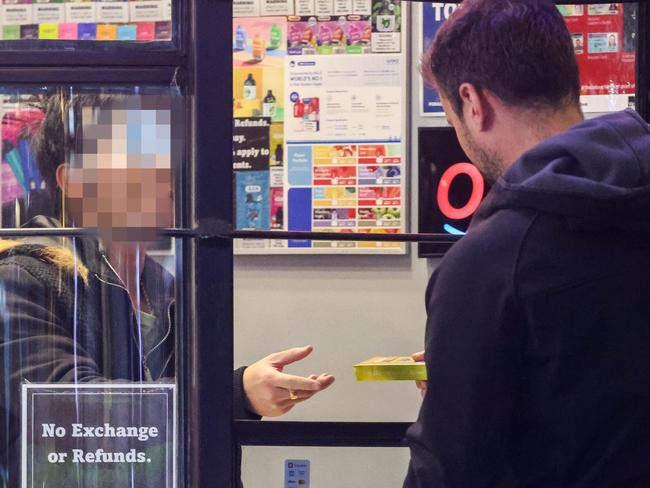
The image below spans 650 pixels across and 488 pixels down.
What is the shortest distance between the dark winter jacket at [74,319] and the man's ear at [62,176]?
0.06 m

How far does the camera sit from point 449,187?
2.13 metres

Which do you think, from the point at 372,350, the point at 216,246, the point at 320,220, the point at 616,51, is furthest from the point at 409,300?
the point at 616,51

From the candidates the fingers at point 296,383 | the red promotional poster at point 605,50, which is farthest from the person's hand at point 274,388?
the red promotional poster at point 605,50

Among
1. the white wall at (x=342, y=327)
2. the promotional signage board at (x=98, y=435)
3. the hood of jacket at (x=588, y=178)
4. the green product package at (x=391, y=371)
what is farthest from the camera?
the white wall at (x=342, y=327)

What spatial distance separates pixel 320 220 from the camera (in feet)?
6.17

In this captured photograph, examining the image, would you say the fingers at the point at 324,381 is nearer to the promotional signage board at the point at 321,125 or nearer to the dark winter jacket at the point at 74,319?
the dark winter jacket at the point at 74,319

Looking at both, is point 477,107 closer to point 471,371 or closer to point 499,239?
point 499,239

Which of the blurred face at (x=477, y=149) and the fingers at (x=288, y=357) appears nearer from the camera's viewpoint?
the blurred face at (x=477, y=149)

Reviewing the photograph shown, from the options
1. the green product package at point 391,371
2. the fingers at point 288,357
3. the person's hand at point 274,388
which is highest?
the green product package at point 391,371

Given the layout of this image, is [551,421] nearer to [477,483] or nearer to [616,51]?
[477,483]

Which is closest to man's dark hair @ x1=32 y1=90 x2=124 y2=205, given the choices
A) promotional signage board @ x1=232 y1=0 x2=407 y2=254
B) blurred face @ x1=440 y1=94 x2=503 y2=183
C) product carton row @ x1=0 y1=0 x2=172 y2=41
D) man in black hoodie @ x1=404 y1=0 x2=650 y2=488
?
product carton row @ x1=0 y1=0 x2=172 y2=41

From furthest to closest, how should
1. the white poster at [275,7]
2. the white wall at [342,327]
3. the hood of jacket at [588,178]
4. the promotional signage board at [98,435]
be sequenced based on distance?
the white poster at [275,7] → the white wall at [342,327] → the promotional signage board at [98,435] → the hood of jacket at [588,178]

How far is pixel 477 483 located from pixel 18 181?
0.96m

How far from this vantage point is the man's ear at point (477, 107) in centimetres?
128
